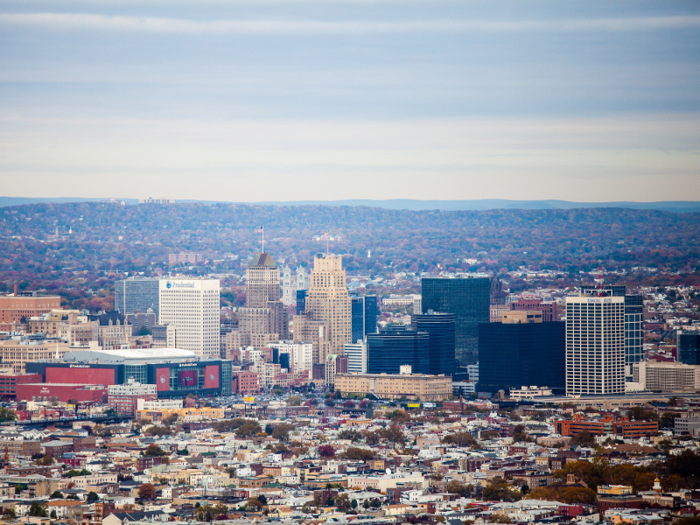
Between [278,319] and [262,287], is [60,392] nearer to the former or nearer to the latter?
[278,319]

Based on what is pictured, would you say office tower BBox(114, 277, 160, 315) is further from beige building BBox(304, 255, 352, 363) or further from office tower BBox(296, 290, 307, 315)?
beige building BBox(304, 255, 352, 363)

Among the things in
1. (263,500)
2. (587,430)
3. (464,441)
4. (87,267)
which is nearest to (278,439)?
(464,441)

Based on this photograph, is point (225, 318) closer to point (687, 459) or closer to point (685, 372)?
point (685, 372)

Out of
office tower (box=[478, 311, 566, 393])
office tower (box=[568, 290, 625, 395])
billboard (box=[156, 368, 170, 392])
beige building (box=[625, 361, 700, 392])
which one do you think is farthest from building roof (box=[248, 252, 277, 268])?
beige building (box=[625, 361, 700, 392])


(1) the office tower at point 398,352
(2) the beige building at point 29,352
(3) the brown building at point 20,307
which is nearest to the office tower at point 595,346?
(1) the office tower at point 398,352

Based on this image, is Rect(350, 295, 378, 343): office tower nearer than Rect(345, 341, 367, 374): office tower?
No

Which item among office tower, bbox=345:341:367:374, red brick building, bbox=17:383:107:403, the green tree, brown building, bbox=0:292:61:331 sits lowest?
the green tree

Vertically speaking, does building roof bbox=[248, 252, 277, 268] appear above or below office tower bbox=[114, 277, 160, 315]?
above

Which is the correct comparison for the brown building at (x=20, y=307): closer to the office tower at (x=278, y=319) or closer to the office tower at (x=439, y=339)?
the office tower at (x=278, y=319)
